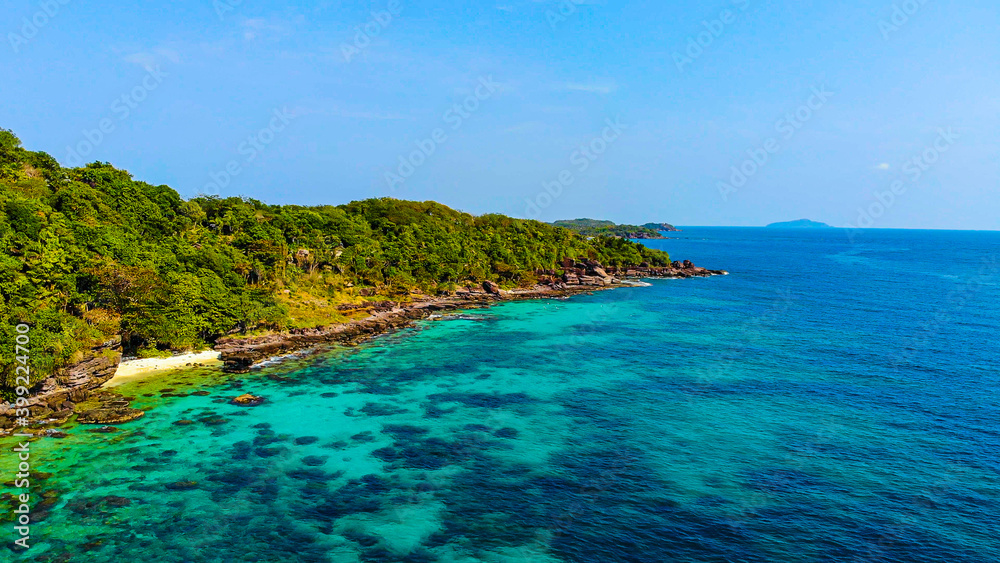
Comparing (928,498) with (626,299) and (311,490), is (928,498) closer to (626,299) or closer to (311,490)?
(311,490)

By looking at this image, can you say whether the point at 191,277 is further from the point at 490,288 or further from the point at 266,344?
the point at 490,288

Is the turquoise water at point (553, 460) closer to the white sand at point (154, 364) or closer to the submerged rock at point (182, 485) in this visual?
the submerged rock at point (182, 485)

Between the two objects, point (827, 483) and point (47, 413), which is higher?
point (47, 413)

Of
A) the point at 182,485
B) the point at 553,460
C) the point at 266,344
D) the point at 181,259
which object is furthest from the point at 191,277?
the point at 553,460

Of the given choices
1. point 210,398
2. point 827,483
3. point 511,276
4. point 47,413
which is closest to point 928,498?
point 827,483

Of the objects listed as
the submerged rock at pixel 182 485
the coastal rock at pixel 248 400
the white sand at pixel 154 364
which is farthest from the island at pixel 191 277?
the submerged rock at pixel 182 485

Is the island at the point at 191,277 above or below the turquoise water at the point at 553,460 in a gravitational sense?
above
